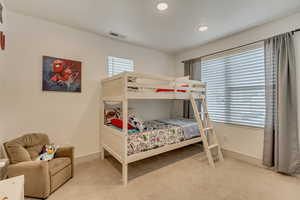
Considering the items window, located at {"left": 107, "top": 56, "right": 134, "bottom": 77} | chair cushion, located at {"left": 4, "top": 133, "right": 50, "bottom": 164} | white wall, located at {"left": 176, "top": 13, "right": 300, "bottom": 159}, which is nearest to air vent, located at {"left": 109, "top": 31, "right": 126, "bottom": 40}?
window, located at {"left": 107, "top": 56, "right": 134, "bottom": 77}

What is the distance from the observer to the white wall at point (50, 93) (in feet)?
7.22

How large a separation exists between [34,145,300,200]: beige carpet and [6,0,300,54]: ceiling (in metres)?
2.65

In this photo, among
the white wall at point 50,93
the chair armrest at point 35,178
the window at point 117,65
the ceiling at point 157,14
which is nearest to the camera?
the chair armrest at point 35,178

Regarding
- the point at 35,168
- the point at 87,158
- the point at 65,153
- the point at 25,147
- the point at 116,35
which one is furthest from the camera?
the point at 116,35

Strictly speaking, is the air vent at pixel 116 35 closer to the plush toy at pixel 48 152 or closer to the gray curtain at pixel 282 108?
the plush toy at pixel 48 152

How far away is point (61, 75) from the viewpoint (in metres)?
2.58

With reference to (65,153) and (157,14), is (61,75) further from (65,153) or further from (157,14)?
(157,14)

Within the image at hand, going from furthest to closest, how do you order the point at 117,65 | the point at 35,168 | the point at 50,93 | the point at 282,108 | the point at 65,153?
the point at 117,65 < the point at 50,93 < the point at 282,108 < the point at 65,153 < the point at 35,168

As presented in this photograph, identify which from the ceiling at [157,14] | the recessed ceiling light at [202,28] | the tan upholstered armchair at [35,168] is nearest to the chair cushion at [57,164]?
the tan upholstered armchair at [35,168]

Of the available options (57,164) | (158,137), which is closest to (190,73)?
(158,137)

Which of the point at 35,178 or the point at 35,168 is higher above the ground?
the point at 35,168

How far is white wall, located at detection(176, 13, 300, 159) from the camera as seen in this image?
7.93 feet

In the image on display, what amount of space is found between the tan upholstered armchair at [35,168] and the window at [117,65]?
1862 millimetres

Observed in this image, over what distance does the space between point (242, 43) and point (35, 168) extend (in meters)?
4.07
